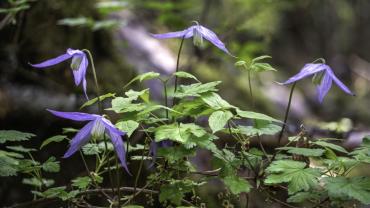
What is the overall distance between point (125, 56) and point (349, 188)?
2843mm

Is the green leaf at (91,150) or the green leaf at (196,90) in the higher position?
the green leaf at (196,90)

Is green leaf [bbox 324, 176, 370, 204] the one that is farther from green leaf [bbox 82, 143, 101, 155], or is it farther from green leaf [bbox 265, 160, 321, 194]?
green leaf [bbox 82, 143, 101, 155]

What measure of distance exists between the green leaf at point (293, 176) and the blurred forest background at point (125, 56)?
0.95ft

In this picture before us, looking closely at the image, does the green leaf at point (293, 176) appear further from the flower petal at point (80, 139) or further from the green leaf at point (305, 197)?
the flower petal at point (80, 139)

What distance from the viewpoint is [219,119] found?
113 centimetres

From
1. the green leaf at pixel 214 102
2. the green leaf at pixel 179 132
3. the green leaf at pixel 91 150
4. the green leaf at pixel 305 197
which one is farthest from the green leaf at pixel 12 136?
the green leaf at pixel 305 197

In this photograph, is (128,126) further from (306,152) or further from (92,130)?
(306,152)

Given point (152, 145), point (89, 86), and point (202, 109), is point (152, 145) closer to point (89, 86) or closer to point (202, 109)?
point (202, 109)

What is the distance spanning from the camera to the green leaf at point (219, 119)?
1.11 metres

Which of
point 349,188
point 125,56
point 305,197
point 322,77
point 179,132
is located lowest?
point 125,56

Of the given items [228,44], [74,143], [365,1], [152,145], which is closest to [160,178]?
[152,145]

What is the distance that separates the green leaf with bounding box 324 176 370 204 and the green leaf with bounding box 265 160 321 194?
40mm

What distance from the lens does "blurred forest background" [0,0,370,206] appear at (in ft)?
8.30

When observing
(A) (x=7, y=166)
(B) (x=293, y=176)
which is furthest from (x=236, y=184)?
(A) (x=7, y=166)
